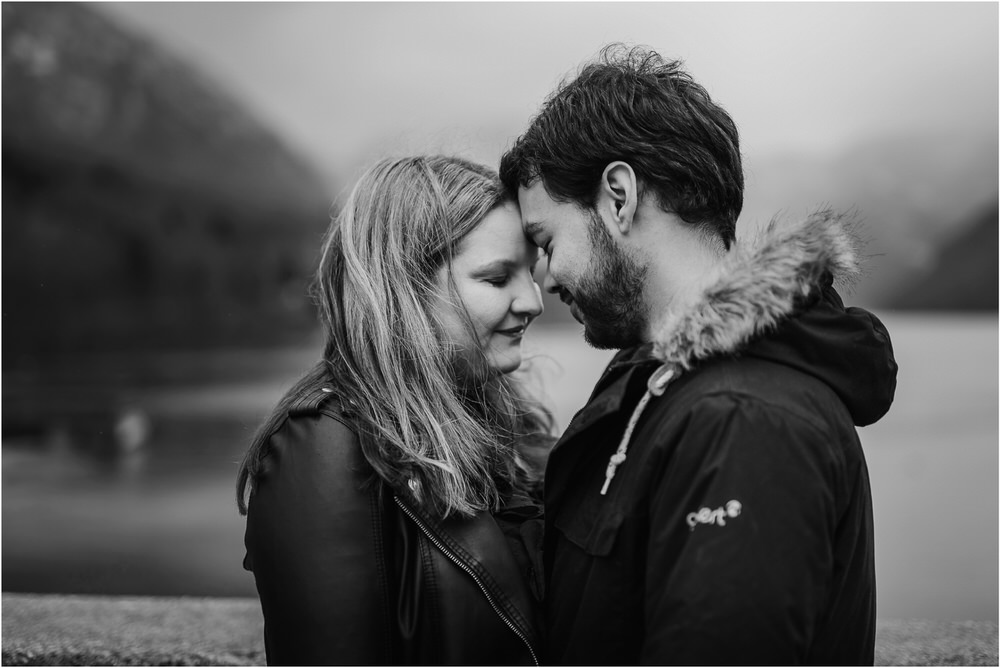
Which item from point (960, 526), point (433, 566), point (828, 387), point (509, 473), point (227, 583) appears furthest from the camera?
point (227, 583)

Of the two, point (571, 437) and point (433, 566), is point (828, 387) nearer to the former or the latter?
point (571, 437)

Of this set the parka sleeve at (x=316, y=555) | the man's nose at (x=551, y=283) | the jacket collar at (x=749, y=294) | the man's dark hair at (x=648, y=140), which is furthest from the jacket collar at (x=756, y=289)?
the parka sleeve at (x=316, y=555)

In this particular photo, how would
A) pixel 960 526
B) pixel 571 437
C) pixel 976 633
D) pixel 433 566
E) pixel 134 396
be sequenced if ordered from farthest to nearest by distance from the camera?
pixel 134 396 < pixel 960 526 < pixel 976 633 < pixel 433 566 < pixel 571 437

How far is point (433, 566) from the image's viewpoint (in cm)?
162

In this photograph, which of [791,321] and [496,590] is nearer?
[791,321]

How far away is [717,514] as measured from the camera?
1.20m

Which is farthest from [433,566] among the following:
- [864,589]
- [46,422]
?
[46,422]

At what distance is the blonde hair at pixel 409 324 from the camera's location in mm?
1791

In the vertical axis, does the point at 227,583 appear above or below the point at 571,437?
below

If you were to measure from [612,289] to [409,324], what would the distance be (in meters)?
0.50

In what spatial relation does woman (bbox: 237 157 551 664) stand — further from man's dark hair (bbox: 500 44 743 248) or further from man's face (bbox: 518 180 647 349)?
man's dark hair (bbox: 500 44 743 248)

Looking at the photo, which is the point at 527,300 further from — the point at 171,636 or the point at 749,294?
the point at 171,636

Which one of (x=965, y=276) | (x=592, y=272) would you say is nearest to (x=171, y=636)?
(x=592, y=272)

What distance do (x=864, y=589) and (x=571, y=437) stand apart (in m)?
0.61
